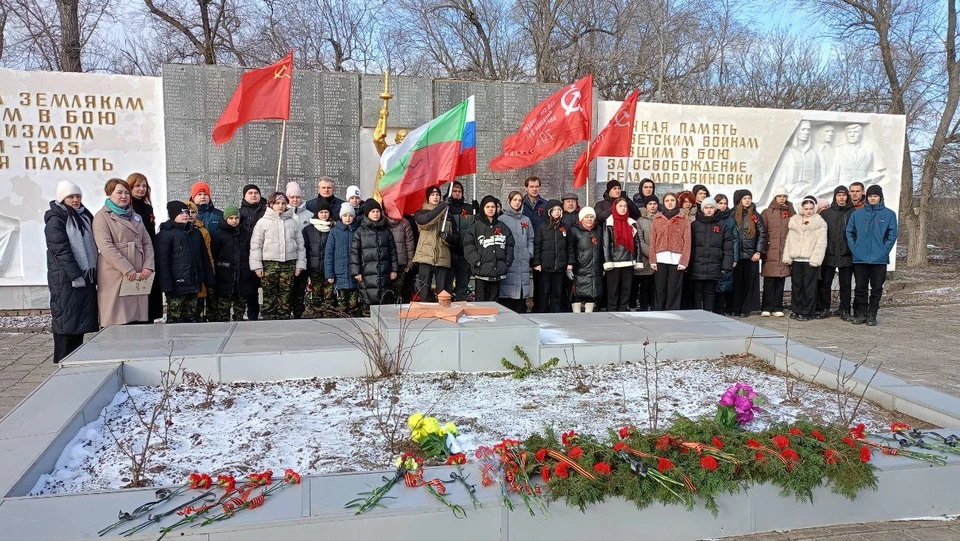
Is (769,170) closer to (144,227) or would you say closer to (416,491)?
(144,227)

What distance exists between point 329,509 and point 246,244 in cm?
480

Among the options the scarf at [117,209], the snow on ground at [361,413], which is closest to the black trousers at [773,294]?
the snow on ground at [361,413]

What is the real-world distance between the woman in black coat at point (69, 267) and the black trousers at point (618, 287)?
5.24 meters

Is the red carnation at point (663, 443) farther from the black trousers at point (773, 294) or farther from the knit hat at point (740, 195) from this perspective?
the black trousers at point (773, 294)

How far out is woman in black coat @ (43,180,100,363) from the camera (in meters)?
5.26

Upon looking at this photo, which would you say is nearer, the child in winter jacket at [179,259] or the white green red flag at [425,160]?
the child in winter jacket at [179,259]

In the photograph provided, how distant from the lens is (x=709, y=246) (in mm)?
7840

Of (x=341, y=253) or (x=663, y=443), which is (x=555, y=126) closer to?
(x=341, y=253)

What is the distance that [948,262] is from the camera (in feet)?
53.6

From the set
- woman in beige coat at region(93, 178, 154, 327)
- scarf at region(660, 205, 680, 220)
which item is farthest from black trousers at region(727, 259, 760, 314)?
woman in beige coat at region(93, 178, 154, 327)

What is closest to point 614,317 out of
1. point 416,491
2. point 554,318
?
point 554,318

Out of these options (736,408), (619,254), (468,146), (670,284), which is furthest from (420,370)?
(670,284)

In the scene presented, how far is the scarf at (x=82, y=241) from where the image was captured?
5.32 m

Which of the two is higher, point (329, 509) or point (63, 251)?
point (63, 251)
